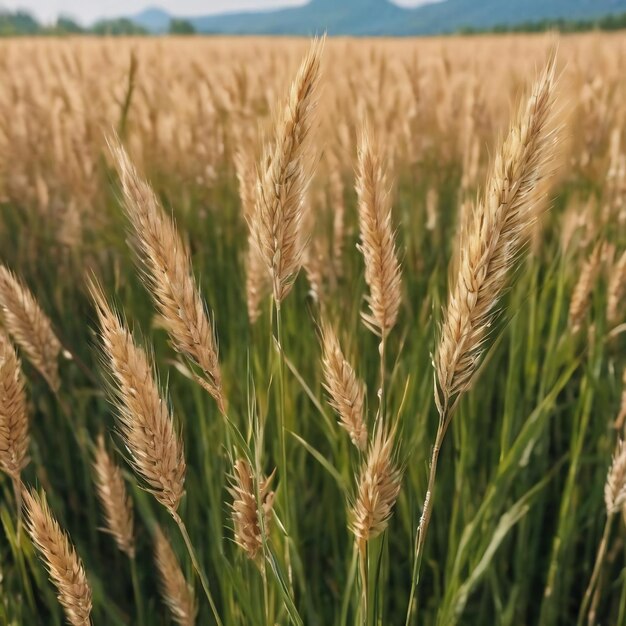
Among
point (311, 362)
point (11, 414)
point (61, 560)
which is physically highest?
point (11, 414)

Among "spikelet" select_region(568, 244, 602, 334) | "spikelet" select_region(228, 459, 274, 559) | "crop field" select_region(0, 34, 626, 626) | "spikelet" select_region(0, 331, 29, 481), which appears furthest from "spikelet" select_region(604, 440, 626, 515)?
"spikelet" select_region(0, 331, 29, 481)

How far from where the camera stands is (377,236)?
727mm

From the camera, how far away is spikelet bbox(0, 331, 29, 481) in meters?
0.74

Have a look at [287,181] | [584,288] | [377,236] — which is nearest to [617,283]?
[584,288]

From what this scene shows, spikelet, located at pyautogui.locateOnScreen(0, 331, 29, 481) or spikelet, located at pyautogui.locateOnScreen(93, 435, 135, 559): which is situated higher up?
spikelet, located at pyautogui.locateOnScreen(0, 331, 29, 481)

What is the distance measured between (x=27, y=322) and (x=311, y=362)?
63 cm

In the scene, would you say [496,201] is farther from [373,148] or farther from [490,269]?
[373,148]

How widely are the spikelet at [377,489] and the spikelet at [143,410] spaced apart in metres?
0.18

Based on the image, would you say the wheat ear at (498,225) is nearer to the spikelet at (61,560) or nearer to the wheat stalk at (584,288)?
the spikelet at (61,560)

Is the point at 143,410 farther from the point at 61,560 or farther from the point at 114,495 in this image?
the point at 114,495

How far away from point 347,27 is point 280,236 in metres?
209

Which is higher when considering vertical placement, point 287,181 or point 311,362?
point 287,181

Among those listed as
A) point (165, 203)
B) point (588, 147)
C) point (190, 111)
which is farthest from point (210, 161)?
point (588, 147)

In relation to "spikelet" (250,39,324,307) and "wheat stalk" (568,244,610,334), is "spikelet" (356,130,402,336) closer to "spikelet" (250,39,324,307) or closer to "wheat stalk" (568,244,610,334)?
"spikelet" (250,39,324,307)
